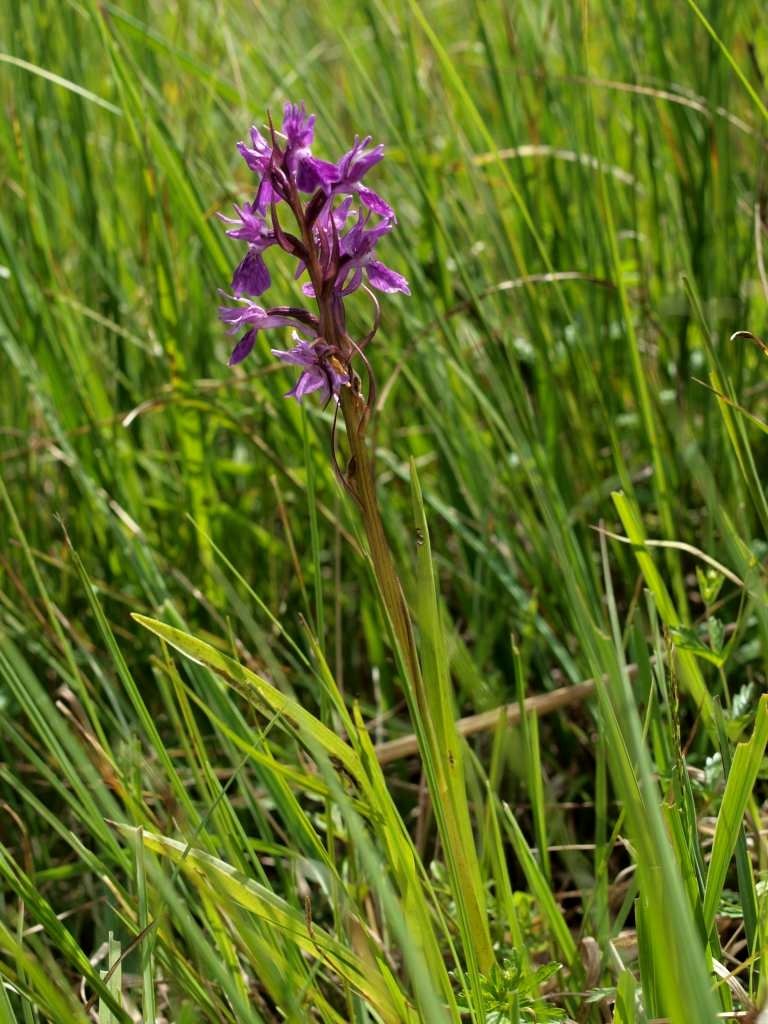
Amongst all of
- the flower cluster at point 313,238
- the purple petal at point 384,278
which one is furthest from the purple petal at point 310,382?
the purple petal at point 384,278

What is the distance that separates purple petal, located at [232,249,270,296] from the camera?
38.5 inches

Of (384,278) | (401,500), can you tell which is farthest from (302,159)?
(401,500)

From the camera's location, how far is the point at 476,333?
1.97 meters

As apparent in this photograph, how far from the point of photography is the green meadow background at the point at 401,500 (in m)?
1.11

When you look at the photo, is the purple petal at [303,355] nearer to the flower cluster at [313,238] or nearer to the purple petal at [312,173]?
the flower cluster at [313,238]

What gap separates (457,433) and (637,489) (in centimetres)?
37

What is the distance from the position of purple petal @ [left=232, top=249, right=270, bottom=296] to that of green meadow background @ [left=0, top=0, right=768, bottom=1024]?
0.20 m

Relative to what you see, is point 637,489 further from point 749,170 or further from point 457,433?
point 749,170

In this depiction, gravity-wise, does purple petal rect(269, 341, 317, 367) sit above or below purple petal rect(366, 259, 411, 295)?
below

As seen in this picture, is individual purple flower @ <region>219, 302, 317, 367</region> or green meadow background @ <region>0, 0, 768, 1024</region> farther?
green meadow background @ <region>0, 0, 768, 1024</region>

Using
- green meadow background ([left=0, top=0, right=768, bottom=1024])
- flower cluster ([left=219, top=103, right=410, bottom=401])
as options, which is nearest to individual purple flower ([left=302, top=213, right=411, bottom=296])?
flower cluster ([left=219, top=103, right=410, bottom=401])

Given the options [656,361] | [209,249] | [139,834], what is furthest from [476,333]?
[139,834]

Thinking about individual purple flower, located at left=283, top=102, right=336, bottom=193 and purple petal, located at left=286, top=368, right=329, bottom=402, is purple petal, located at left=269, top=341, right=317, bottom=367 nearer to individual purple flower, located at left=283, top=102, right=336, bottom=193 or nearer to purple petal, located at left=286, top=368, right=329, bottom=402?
purple petal, located at left=286, top=368, right=329, bottom=402

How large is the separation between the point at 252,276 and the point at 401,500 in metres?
0.94
